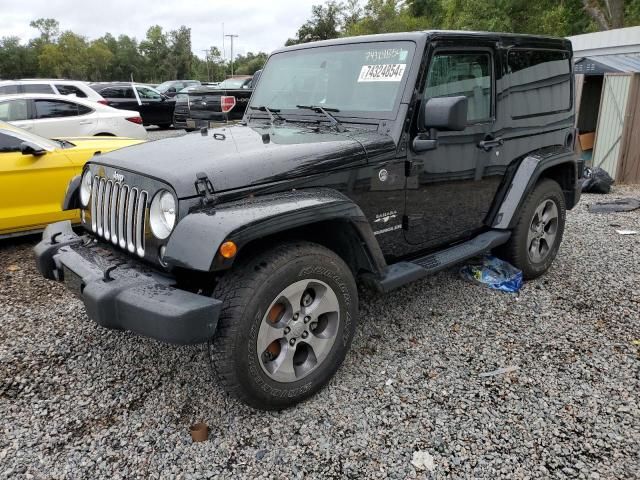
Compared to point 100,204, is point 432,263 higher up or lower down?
lower down

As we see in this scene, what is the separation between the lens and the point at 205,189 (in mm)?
2455

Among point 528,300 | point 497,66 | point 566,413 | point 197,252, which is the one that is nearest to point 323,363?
point 197,252

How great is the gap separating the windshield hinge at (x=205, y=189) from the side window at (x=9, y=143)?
12.1 ft

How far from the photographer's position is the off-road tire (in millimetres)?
4105

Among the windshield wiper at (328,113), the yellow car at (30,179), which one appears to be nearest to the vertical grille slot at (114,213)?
the windshield wiper at (328,113)

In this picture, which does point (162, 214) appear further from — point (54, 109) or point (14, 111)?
point (54, 109)

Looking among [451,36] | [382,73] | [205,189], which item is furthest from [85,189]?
[451,36]

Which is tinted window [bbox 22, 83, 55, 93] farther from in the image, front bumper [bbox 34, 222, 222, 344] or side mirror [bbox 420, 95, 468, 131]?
side mirror [bbox 420, 95, 468, 131]

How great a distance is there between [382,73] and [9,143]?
398cm

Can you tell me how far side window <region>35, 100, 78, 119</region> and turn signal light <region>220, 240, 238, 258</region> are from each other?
7.81m

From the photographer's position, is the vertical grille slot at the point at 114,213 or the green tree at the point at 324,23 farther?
the green tree at the point at 324,23

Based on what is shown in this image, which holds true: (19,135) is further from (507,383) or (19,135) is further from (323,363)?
(507,383)

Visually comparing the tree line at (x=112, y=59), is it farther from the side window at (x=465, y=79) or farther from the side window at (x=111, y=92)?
the side window at (x=465, y=79)

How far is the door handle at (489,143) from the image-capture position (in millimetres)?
3694
